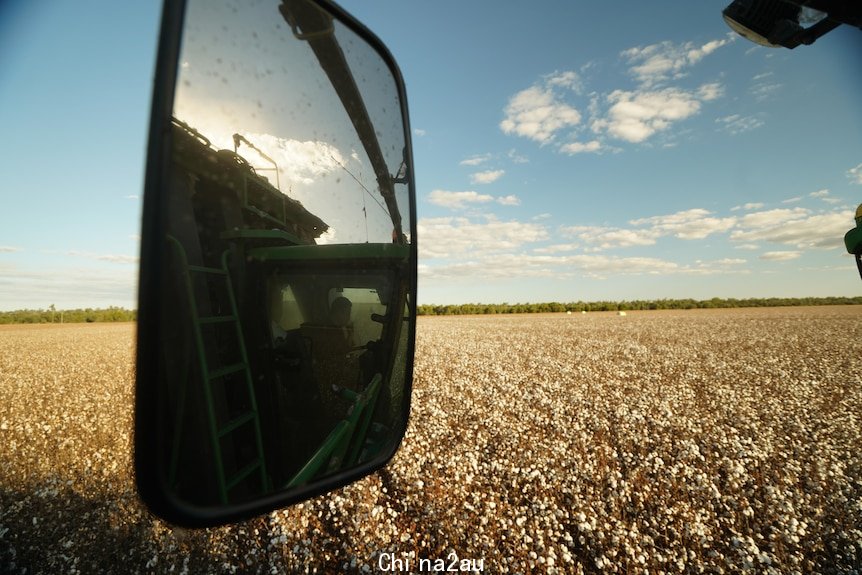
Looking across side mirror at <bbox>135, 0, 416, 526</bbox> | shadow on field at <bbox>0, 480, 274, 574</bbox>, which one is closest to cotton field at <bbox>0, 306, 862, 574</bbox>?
shadow on field at <bbox>0, 480, 274, 574</bbox>

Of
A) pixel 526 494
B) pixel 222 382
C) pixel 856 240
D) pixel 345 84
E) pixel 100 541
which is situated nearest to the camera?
pixel 222 382

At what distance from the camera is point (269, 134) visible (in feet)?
3.80

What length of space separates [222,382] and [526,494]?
3.80 metres

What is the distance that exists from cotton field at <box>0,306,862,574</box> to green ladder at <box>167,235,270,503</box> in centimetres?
230

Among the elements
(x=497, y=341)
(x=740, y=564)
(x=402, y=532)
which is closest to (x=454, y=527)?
(x=402, y=532)

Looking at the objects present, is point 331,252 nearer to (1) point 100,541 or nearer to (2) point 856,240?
(2) point 856,240

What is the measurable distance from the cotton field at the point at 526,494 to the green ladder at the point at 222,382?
230cm

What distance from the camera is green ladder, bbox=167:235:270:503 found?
42.3 inches

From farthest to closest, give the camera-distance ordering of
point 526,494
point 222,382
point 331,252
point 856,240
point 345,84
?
point 526,494 < point 856,240 < point 331,252 < point 345,84 < point 222,382

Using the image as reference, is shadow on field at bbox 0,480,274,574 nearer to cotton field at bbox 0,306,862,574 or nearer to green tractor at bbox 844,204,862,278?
cotton field at bbox 0,306,862,574

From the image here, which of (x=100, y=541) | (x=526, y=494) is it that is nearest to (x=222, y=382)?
(x=100, y=541)

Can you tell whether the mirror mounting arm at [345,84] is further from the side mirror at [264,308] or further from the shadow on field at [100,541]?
the shadow on field at [100,541]

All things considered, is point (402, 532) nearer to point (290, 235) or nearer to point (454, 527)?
point (454, 527)

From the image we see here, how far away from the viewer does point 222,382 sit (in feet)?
4.13
